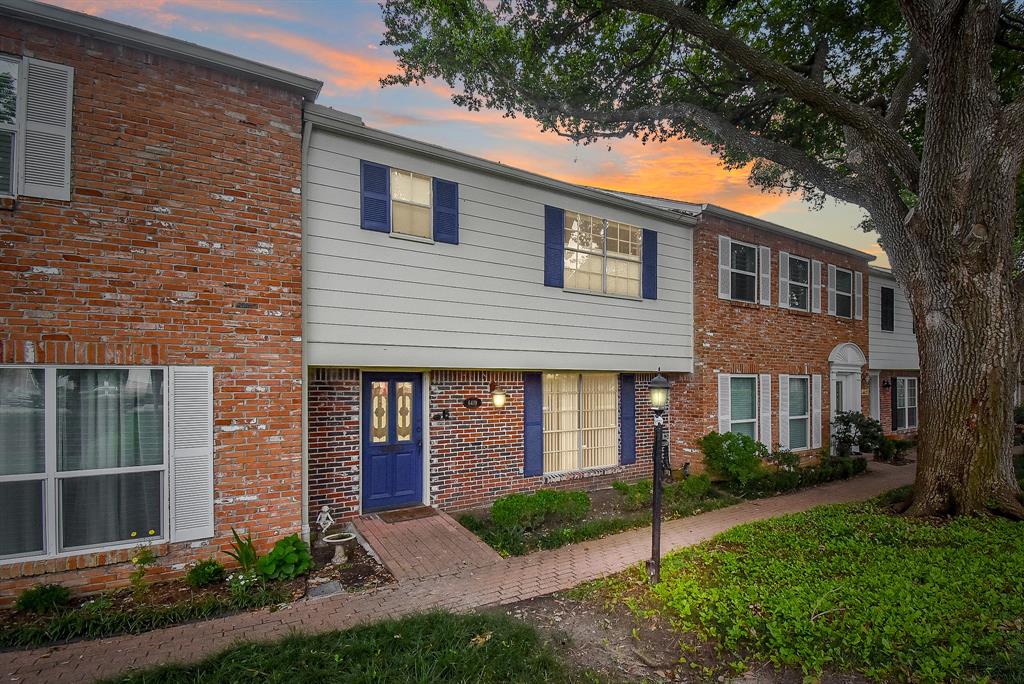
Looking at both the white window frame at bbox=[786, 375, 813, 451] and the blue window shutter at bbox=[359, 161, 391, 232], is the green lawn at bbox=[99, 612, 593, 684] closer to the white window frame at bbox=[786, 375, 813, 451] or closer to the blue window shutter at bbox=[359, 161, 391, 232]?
the blue window shutter at bbox=[359, 161, 391, 232]

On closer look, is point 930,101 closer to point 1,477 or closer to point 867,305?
point 867,305

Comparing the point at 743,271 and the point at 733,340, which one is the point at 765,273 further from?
the point at 733,340

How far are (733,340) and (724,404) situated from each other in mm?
1511

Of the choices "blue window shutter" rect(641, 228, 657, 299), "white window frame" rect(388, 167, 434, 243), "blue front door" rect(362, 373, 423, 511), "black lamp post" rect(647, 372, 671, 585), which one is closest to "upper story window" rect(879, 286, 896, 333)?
"blue window shutter" rect(641, 228, 657, 299)

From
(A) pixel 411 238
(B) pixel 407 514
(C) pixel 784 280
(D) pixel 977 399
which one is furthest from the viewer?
(C) pixel 784 280

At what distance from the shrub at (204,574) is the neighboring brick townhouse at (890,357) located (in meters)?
17.1

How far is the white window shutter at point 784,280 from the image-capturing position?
39.5ft

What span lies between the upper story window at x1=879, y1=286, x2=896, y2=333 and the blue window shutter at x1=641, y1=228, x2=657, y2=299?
10.1m

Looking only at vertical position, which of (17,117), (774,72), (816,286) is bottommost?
(816,286)

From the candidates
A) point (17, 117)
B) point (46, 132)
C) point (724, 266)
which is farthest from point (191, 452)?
point (724, 266)

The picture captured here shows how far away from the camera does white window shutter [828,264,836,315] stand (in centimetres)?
1324

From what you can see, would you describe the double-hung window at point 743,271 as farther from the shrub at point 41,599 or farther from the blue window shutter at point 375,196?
the shrub at point 41,599

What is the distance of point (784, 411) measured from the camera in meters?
12.0

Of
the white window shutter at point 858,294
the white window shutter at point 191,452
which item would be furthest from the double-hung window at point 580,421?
the white window shutter at point 858,294
